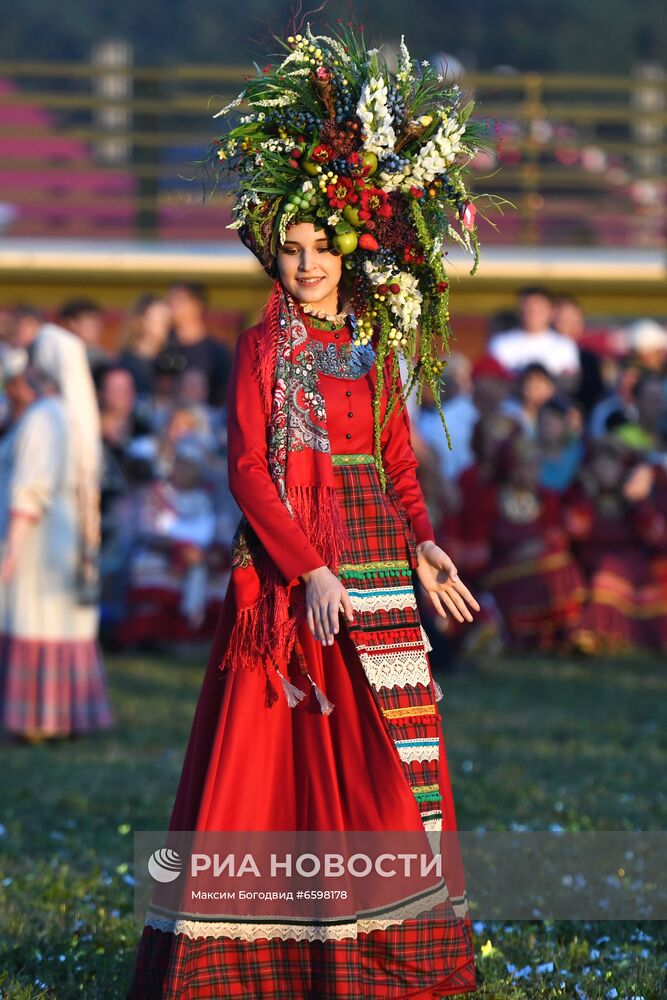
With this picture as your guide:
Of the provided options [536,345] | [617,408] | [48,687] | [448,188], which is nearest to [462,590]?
[448,188]

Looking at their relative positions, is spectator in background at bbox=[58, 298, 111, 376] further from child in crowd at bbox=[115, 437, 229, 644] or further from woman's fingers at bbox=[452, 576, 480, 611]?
woman's fingers at bbox=[452, 576, 480, 611]

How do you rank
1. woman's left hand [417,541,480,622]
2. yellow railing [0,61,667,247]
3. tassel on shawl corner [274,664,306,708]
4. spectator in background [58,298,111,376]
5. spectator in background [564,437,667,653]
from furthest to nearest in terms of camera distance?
1. yellow railing [0,61,667,247]
2. spectator in background [564,437,667,653]
3. spectator in background [58,298,111,376]
4. woman's left hand [417,541,480,622]
5. tassel on shawl corner [274,664,306,708]

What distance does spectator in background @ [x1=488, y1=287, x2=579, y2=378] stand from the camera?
40.2 feet

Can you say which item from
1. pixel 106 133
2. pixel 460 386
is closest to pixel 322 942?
pixel 460 386

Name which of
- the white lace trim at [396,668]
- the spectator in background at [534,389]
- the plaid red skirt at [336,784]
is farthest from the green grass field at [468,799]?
the spectator in background at [534,389]

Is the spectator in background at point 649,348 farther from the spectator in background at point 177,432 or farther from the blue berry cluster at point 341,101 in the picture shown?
the blue berry cluster at point 341,101

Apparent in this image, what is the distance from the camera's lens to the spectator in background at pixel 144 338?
11.9 metres

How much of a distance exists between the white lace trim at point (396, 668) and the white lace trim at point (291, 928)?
54 centimetres

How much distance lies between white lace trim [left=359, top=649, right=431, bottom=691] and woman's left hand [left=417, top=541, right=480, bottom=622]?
0.16 metres

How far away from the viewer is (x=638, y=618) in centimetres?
1115

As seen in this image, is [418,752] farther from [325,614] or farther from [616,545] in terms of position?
[616,545]

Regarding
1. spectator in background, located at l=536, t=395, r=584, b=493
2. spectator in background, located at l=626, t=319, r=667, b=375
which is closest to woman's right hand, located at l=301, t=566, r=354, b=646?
spectator in background, located at l=536, t=395, r=584, b=493

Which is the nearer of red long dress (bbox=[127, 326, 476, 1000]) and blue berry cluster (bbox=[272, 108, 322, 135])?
red long dress (bbox=[127, 326, 476, 1000])

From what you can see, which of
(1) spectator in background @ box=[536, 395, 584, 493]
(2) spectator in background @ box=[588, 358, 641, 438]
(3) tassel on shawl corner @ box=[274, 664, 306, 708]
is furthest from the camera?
(2) spectator in background @ box=[588, 358, 641, 438]
